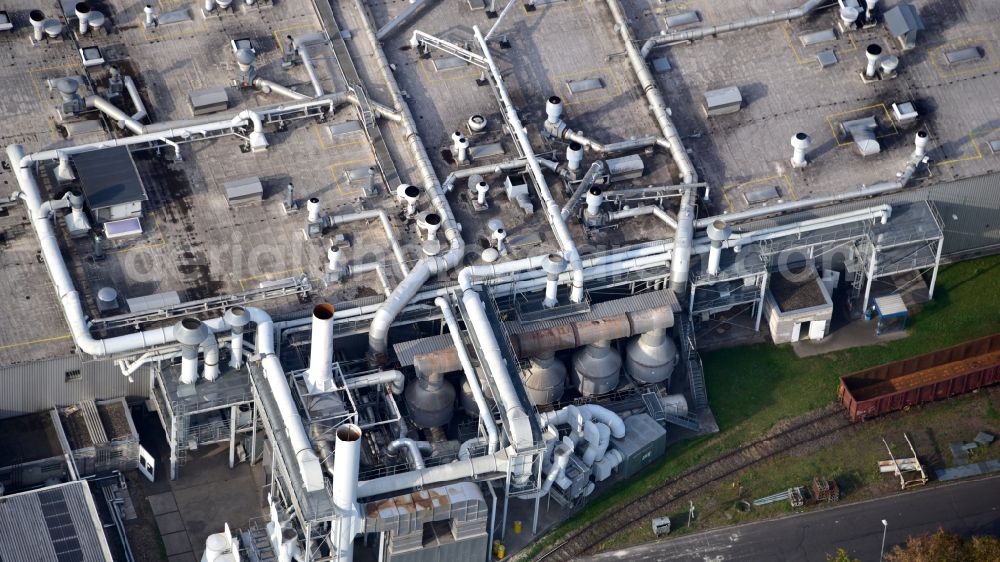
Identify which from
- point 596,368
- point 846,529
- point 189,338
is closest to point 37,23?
point 189,338

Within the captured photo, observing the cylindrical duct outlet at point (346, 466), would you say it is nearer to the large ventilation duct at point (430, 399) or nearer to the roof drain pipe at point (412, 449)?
the roof drain pipe at point (412, 449)

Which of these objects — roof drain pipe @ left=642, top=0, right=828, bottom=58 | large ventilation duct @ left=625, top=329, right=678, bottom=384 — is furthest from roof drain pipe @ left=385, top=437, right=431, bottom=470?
roof drain pipe @ left=642, top=0, right=828, bottom=58

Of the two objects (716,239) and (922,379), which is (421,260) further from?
(922,379)

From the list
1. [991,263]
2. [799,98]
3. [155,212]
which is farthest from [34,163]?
[991,263]

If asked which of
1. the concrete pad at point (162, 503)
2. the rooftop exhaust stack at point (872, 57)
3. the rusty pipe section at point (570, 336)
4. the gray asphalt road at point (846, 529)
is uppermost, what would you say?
the rooftop exhaust stack at point (872, 57)

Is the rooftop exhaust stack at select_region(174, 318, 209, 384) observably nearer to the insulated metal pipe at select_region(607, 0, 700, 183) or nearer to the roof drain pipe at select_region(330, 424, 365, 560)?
the roof drain pipe at select_region(330, 424, 365, 560)

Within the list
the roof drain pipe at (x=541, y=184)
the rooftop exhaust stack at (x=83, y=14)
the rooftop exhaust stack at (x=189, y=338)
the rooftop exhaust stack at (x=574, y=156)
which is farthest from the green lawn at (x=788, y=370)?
the rooftop exhaust stack at (x=83, y=14)

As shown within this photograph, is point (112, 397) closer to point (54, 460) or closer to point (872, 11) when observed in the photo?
point (54, 460)
